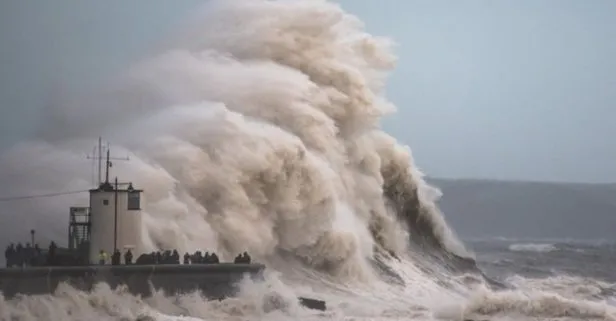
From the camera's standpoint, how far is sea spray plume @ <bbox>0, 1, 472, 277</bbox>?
49.6 ft

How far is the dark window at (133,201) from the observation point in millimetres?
13116

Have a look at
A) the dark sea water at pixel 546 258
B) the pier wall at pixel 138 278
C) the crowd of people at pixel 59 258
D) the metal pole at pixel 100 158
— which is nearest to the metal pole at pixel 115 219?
the crowd of people at pixel 59 258

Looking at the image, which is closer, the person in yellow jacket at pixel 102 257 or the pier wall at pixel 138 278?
the pier wall at pixel 138 278

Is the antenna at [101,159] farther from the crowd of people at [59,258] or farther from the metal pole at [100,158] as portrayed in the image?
the crowd of people at [59,258]

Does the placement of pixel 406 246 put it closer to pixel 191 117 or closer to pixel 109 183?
pixel 191 117

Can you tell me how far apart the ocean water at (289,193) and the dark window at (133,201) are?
2.83ft

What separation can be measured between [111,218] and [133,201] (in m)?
0.32

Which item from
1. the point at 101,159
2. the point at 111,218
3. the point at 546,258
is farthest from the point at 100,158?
the point at 546,258

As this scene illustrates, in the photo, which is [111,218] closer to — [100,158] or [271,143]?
[100,158]

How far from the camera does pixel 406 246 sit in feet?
58.5

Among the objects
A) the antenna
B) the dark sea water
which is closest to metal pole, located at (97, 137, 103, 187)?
the antenna

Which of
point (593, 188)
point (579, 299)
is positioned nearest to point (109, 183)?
point (579, 299)

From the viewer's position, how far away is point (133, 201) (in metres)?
13.2

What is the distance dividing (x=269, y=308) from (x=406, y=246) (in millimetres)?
4773
